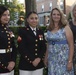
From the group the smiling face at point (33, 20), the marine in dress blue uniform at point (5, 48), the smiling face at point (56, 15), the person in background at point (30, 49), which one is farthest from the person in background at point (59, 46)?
the marine in dress blue uniform at point (5, 48)

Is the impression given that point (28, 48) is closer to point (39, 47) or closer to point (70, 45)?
point (39, 47)

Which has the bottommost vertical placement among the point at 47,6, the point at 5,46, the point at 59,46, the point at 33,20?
the point at 47,6

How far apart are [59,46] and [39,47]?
14.7 inches

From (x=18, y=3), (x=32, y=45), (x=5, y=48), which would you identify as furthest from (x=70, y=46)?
(x=18, y=3)

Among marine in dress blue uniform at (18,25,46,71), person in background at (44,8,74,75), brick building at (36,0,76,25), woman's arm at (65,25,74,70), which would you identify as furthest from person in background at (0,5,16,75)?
brick building at (36,0,76,25)

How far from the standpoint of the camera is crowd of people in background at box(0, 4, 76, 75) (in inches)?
153

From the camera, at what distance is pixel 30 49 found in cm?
414

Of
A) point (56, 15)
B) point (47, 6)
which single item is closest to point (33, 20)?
point (56, 15)

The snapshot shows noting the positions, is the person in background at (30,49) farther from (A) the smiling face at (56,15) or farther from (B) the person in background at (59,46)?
(A) the smiling face at (56,15)

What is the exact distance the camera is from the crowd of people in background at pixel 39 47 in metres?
3.89

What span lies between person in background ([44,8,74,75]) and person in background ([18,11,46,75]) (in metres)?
0.27

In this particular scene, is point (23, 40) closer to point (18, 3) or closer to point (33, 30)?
point (33, 30)

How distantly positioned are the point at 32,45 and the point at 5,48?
523 mm

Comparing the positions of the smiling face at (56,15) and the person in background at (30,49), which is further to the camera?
the smiling face at (56,15)
